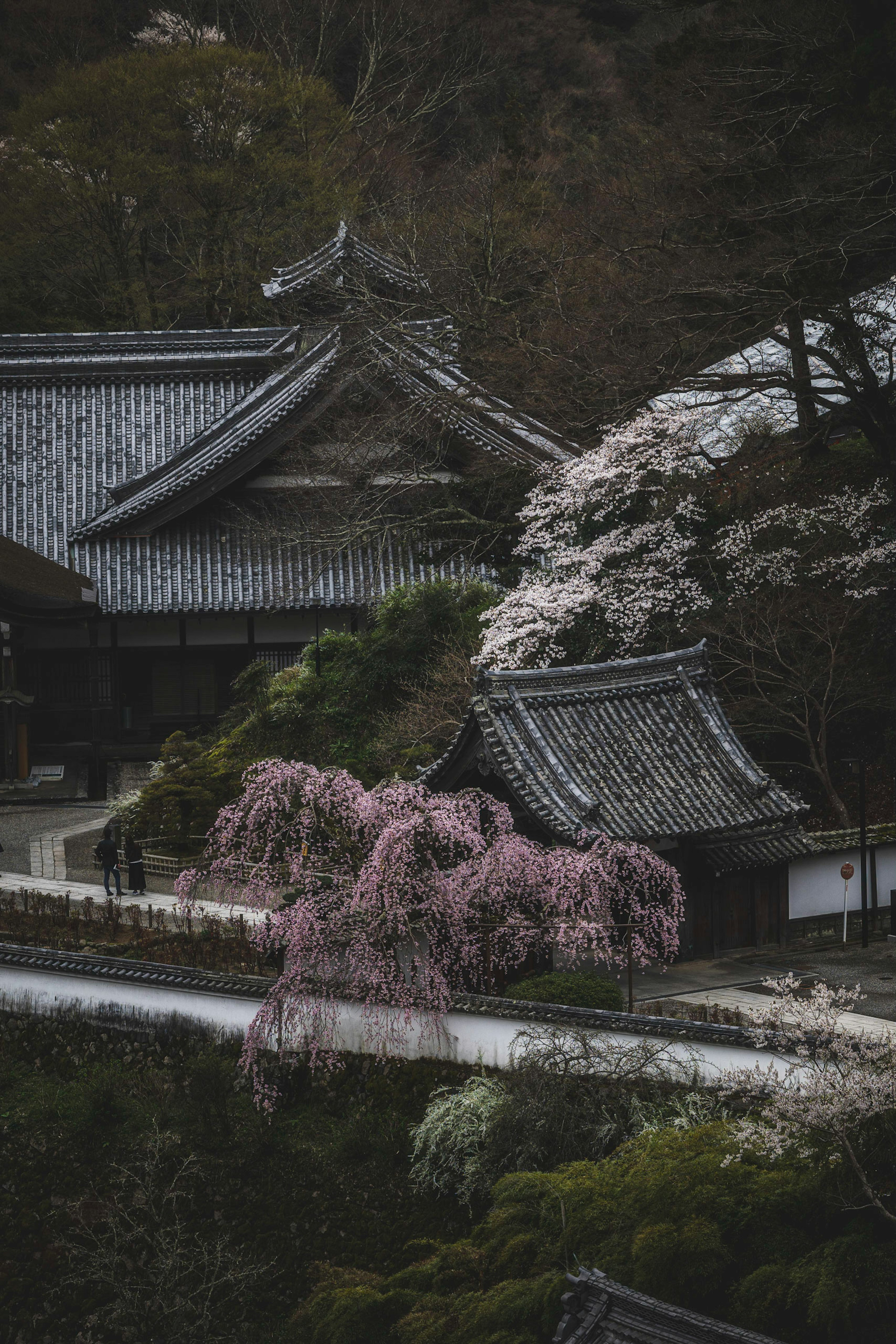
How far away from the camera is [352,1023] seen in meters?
13.7

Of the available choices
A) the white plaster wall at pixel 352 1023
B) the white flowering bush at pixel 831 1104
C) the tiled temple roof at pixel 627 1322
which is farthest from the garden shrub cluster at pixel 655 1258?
the white plaster wall at pixel 352 1023

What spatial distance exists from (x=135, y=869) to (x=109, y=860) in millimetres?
434

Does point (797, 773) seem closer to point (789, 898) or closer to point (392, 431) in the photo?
point (789, 898)

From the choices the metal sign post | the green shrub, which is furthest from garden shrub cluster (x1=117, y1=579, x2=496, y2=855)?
the green shrub

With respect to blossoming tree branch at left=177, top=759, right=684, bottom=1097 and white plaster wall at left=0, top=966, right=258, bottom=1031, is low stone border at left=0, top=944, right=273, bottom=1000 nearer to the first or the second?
white plaster wall at left=0, top=966, right=258, bottom=1031

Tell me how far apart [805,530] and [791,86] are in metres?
6.78

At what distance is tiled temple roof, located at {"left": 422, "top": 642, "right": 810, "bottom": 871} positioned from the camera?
15516mm

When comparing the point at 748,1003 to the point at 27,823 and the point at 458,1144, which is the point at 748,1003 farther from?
the point at 27,823

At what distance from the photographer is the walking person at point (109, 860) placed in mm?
19734

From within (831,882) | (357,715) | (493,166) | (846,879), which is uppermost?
(493,166)

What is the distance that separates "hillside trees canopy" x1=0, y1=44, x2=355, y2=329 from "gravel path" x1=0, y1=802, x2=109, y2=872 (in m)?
20.8

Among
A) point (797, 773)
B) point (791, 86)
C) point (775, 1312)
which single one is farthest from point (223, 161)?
point (775, 1312)

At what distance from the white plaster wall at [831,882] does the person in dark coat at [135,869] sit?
9569 mm

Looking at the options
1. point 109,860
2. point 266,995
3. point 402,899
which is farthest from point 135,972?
point 109,860
